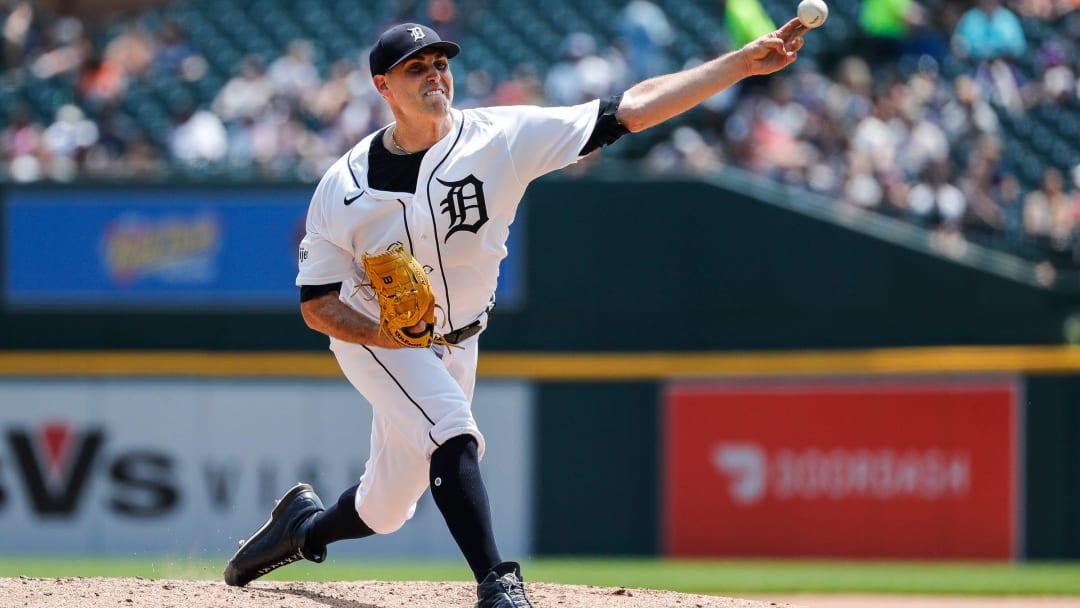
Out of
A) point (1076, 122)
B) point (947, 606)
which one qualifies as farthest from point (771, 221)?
point (947, 606)

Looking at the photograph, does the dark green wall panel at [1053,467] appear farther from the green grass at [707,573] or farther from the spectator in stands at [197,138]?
the spectator in stands at [197,138]

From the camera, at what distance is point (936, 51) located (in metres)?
11.6

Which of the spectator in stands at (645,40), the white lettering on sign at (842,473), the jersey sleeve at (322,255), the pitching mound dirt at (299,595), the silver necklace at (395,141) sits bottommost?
the pitching mound dirt at (299,595)

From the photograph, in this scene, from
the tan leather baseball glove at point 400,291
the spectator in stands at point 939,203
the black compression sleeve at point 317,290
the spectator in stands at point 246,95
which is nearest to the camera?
the tan leather baseball glove at point 400,291

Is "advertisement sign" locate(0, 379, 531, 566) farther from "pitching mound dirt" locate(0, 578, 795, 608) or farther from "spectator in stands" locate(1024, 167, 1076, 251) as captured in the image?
"pitching mound dirt" locate(0, 578, 795, 608)

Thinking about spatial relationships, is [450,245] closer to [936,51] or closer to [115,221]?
[115,221]

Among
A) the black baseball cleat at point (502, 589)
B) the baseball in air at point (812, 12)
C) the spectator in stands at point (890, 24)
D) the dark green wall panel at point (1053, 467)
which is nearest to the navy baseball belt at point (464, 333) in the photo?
the black baseball cleat at point (502, 589)

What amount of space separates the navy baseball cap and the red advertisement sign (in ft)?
20.1

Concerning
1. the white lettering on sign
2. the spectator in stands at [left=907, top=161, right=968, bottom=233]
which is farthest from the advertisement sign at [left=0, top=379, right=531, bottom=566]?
the spectator in stands at [left=907, top=161, right=968, bottom=233]

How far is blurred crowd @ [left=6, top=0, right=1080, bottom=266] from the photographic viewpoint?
10.4 meters

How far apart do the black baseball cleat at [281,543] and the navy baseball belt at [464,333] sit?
34.2 inches

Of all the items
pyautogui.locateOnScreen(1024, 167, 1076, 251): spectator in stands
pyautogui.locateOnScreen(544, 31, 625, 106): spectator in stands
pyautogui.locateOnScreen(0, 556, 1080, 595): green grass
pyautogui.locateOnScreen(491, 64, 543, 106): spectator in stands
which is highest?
pyautogui.locateOnScreen(544, 31, 625, 106): spectator in stands

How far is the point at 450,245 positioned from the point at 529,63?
7.72m

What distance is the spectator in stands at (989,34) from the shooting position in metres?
11.4
